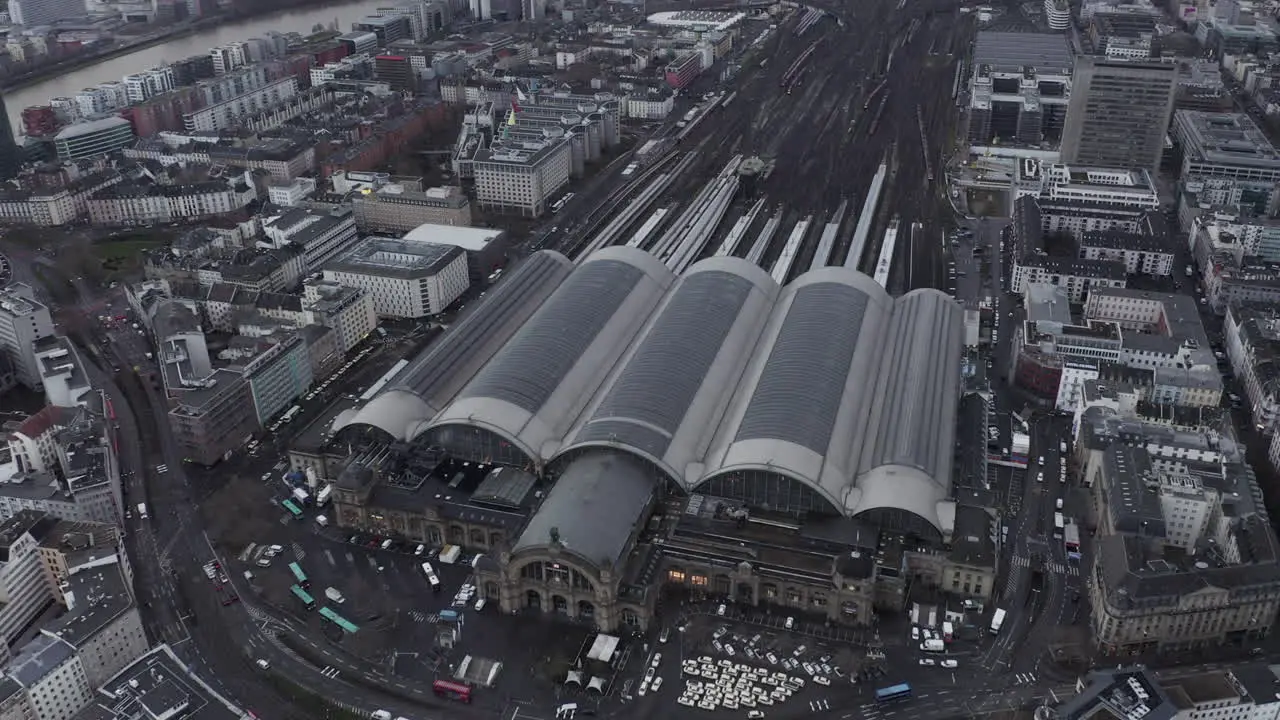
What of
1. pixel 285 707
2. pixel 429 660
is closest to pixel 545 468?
pixel 429 660

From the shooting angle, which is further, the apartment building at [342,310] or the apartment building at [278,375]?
the apartment building at [342,310]

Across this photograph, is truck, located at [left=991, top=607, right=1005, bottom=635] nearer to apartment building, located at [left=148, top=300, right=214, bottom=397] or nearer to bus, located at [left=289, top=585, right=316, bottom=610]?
bus, located at [left=289, top=585, right=316, bottom=610]

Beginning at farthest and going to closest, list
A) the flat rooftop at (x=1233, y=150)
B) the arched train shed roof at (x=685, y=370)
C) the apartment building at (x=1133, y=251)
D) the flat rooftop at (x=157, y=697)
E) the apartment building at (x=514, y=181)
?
the apartment building at (x=514, y=181), the flat rooftop at (x=1233, y=150), the apartment building at (x=1133, y=251), the arched train shed roof at (x=685, y=370), the flat rooftop at (x=157, y=697)

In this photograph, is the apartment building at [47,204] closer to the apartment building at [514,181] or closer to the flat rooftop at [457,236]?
the flat rooftop at [457,236]

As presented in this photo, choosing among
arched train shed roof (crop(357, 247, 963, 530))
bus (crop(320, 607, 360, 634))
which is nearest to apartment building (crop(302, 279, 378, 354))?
arched train shed roof (crop(357, 247, 963, 530))

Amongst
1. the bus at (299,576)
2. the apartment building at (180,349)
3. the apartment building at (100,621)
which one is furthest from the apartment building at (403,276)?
the apartment building at (100,621)

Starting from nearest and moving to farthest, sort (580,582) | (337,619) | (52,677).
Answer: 1. (52,677)
2. (580,582)
3. (337,619)

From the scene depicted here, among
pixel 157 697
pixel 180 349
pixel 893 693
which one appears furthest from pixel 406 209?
pixel 893 693

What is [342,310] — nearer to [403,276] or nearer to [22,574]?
[403,276]
